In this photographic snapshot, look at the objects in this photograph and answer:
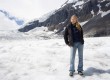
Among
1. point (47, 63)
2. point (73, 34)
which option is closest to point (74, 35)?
point (73, 34)

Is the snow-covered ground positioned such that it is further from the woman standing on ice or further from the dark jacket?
the dark jacket

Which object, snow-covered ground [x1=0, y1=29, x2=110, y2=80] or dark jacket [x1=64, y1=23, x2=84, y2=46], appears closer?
dark jacket [x1=64, y1=23, x2=84, y2=46]

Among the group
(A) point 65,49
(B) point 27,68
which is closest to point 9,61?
(B) point 27,68

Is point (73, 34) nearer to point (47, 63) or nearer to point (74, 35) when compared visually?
point (74, 35)

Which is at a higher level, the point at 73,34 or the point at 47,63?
the point at 73,34

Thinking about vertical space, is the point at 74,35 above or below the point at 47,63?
above

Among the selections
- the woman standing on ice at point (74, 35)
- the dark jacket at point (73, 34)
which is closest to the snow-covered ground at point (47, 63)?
the woman standing on ice at point (74, 35)

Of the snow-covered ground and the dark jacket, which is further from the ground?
the dark jacket

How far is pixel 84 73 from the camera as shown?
13469mm

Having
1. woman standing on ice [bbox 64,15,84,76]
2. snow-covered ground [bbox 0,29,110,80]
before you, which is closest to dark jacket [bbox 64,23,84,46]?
woman standing on ice [bbox 64,15,84,76]

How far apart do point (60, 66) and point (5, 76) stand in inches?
118

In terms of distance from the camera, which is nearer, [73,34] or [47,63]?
[73,34]

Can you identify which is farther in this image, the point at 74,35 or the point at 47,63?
the point at 47,63

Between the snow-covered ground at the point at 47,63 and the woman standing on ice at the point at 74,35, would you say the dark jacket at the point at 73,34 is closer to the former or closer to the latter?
the woman standing on ice at the point at 74,35
